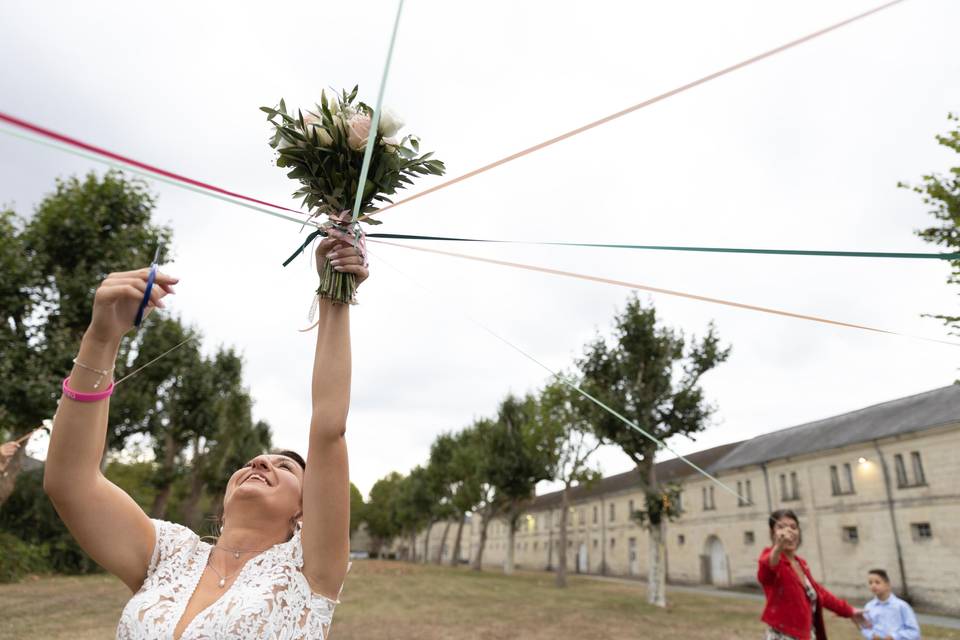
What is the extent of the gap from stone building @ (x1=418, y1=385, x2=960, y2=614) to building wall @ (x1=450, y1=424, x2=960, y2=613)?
0.06 meters

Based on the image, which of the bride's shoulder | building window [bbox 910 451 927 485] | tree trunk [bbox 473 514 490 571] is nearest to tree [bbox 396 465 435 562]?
tree trunk [bbox 473 514 490 571]

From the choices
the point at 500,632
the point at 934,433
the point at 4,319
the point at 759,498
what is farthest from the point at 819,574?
the point at 4,319

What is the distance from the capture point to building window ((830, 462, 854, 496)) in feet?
119

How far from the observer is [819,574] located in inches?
1491

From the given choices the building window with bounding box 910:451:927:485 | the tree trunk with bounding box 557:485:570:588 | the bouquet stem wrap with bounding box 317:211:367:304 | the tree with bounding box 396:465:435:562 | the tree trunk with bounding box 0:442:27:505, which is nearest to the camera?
the bouquet stem wrap with bounding box 317:211:367:304

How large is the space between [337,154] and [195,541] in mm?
1800

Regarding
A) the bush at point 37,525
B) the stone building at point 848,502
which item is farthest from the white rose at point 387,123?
the bush at point 37,525

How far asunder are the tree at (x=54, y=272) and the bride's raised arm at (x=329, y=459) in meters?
18.1

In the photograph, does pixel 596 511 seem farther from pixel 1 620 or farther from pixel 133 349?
pixel 1 620

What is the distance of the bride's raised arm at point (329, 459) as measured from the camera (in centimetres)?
212

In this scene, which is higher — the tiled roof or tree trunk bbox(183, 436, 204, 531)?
the tiled roof

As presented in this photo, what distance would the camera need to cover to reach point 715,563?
47.3 meters

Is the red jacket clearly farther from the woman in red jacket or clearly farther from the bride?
the bride

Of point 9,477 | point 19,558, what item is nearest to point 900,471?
point 9,477
